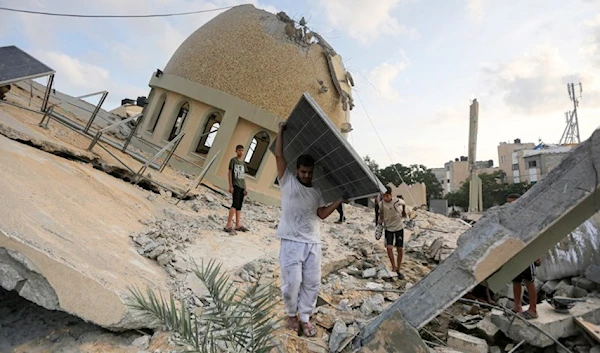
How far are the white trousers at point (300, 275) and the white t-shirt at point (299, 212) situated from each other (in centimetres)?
7

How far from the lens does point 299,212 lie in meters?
3.17

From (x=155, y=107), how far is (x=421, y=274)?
34.6 ft

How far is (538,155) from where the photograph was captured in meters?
36.2

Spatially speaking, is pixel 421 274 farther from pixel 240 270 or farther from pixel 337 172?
pixel 337 172

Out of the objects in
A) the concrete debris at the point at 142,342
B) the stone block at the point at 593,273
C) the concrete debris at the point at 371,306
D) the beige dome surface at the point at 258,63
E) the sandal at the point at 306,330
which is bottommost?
the concrete debris at the point at 142,342

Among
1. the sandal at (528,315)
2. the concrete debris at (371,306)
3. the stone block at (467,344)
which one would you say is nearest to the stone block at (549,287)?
the sandal at (528,315)

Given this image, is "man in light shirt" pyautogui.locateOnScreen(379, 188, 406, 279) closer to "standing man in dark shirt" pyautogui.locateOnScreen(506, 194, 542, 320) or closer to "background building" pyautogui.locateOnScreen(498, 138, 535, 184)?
"standing man in dark shirt" pyautogui.locateOnScreen(506, 194, 542, 320)

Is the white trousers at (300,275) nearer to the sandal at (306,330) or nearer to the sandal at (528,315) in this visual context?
the sandal at (306,330)

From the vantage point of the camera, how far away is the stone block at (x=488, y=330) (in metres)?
3.99

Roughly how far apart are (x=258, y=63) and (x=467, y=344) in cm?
978

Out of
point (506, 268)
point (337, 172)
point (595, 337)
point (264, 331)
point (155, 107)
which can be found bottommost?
point (264, 331)

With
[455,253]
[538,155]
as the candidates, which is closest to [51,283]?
[455,253]

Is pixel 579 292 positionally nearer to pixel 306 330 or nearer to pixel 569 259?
pixel 569 259

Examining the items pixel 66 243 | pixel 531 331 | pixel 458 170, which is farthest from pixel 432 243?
pixel 458 170
